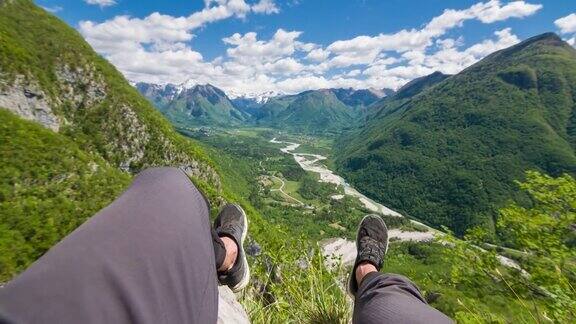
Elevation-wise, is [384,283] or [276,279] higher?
[384,283]

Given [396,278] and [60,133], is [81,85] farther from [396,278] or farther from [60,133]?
[396,278]

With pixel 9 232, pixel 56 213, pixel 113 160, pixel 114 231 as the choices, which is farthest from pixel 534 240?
pixel 113 160

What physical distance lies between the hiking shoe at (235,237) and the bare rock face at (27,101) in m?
46.2

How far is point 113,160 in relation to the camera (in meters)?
54.2

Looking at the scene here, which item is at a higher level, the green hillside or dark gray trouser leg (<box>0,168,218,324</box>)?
dark gray trouser leg (<box>0,168,218,324</box>)

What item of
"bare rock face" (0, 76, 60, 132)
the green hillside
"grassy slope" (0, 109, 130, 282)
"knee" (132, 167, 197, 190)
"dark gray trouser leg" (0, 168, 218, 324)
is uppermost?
"bare rock face" (0, 76, 60, 132)

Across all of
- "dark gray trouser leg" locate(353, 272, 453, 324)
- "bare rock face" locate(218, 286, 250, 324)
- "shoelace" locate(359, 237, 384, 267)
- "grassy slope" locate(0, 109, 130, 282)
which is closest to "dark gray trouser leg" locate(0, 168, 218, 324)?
"dark gray trouser leg" locate(353, 272, 453, 324)

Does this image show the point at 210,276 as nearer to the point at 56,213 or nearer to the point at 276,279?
the point at 276,279

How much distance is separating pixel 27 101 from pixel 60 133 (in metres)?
6.29

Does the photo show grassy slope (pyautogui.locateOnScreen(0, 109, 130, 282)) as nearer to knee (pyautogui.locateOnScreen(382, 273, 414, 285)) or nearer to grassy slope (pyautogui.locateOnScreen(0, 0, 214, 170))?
knee (pyautogui.locateOnScreen(382, 273, 414, 285))

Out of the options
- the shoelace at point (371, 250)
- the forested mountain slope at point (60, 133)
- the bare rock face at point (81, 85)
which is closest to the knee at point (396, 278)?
the shoelace at point (371, 250)

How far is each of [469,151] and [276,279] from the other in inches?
7580

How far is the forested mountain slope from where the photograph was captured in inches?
561

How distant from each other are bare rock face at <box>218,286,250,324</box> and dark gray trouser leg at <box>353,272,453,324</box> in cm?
144
